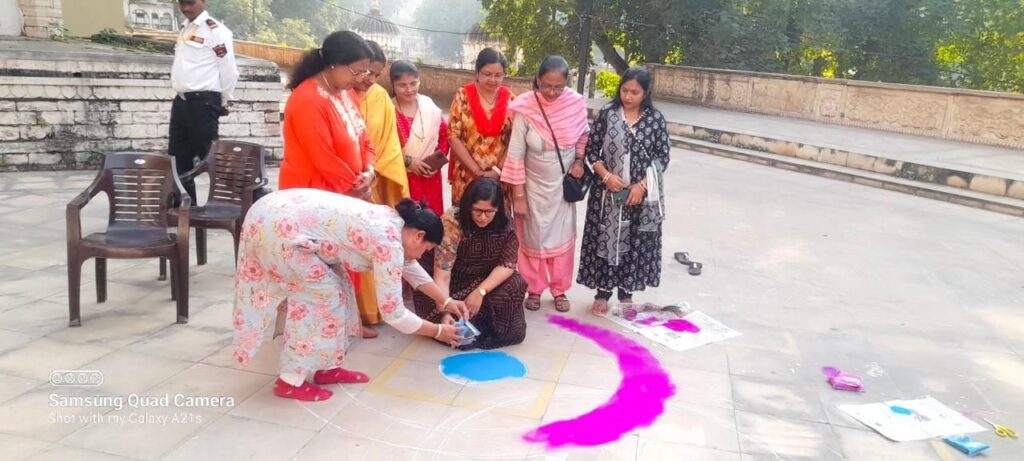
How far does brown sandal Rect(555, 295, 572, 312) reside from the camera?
4.29m

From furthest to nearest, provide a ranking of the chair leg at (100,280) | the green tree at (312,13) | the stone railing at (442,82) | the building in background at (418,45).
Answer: the building in background at (418,45)
the green tree at (312,13)
the stone railing at (442,82)
the chair leg at (100,280)

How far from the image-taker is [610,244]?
4.11m

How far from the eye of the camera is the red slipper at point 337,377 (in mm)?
3139

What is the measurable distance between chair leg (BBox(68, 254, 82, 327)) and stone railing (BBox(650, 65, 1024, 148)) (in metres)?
12.6

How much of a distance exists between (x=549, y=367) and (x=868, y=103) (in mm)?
11480

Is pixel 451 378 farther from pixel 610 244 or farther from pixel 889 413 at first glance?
pixel 889 413

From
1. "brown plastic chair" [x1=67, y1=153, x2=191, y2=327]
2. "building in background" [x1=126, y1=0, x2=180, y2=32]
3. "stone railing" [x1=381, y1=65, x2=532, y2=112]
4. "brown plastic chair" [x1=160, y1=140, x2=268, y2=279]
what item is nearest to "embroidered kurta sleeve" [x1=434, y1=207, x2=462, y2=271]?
"brown plastic chair" [x1=67, y1=153, x2=191, y2=327]

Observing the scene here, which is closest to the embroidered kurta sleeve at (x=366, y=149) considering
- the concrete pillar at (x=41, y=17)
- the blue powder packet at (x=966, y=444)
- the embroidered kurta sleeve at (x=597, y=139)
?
the embroidered kurta sleeve at (x=597, y=139)

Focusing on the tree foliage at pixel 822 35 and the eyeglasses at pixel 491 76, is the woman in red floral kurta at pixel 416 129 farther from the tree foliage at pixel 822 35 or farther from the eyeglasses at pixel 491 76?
the tree foliage at pixel 822 35

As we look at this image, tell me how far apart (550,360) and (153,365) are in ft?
6.20

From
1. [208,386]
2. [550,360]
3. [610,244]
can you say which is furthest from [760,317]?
[208,386]

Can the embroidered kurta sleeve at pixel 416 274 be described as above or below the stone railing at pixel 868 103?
below

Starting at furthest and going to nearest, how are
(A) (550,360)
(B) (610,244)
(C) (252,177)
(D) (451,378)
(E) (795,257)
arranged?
(E) (795,257), (C) (252,177), (B) (610,244), (A) (550,360), (D) (451,378)

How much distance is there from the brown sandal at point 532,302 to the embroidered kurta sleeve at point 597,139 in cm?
90
